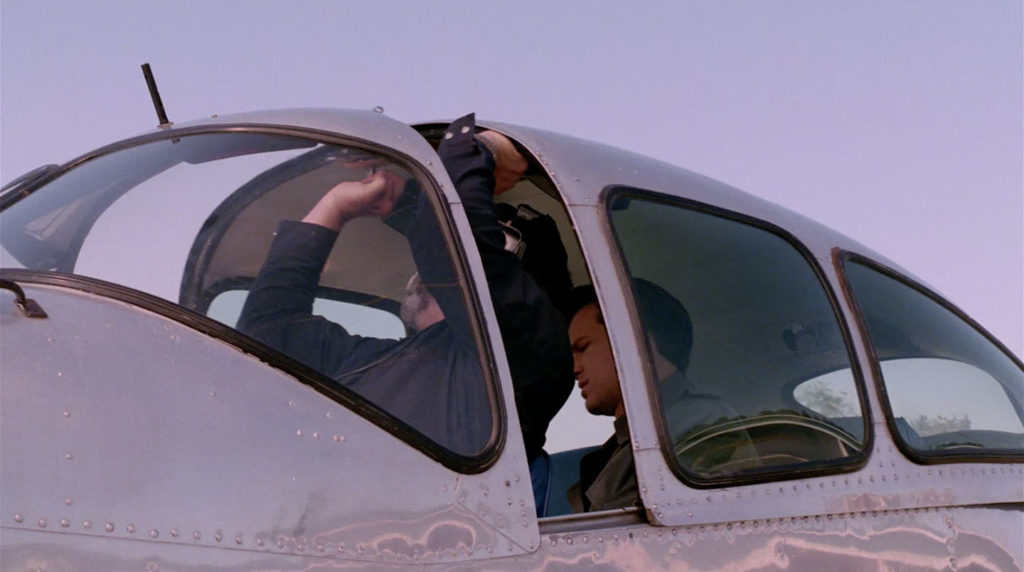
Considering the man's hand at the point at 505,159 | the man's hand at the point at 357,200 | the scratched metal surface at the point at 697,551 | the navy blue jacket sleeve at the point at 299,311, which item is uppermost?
the man's hand at the point at 505,159

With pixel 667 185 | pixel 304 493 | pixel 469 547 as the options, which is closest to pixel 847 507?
pixel 667 185

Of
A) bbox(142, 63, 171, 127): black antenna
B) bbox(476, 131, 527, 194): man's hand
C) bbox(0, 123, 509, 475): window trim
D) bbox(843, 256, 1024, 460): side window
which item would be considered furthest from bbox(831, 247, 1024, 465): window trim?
bbox(142, 63, 171, 127): black antenna

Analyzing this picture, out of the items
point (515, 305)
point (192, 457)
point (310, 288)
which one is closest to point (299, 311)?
point (310, 288)

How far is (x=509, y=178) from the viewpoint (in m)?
3.78

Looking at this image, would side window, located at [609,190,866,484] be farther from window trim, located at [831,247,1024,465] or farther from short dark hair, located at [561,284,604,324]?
short dark hair, located at [561,284,604,324]

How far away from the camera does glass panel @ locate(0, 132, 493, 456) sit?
2.72 meters

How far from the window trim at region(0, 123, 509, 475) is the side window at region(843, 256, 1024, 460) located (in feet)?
5.69

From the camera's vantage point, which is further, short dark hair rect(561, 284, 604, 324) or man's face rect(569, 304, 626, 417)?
short dark hair rect(561, 284, 604, 324)

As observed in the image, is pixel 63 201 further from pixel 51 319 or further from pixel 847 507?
pixel 847 507

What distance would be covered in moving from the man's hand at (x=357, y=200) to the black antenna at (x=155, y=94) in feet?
2.70

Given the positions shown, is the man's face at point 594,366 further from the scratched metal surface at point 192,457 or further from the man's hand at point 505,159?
the scratched metal surface at point 192,457

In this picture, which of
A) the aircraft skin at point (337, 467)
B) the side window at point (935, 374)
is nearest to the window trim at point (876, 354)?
the side window at point (935, 374)

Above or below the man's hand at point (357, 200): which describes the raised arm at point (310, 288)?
below

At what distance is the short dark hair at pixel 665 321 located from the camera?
11.1ft
